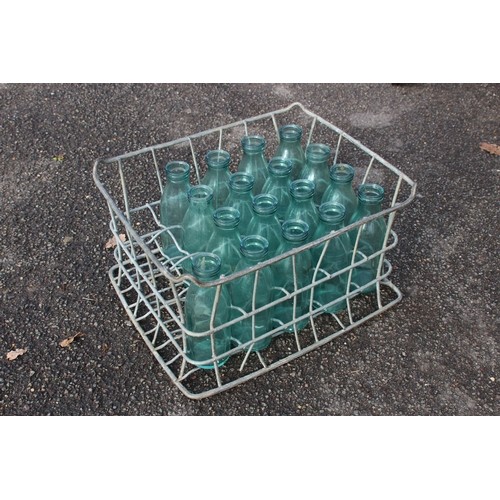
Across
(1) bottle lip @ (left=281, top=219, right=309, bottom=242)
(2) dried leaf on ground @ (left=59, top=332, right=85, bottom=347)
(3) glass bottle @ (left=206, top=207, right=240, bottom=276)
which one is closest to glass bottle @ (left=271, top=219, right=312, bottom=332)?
(1) bottle lip @ (left=281, top=219, right=309, bottom=242)

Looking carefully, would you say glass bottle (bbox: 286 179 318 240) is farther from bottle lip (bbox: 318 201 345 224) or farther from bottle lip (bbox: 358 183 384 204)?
bottle lip (bbox: 358 183 384 204)

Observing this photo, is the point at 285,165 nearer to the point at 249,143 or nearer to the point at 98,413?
the point at 249,143

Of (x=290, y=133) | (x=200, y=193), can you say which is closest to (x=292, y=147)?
(x=290, y=133)

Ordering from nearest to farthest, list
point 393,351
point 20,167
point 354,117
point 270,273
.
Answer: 1. point 270,273
2. point 393,351
3. point 20,167
4. point 354,117

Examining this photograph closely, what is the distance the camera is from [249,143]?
1.81 m

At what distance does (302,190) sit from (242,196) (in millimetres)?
165

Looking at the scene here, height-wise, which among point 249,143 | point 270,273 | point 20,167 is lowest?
point 20,167

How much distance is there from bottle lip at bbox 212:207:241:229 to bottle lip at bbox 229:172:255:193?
0.09m

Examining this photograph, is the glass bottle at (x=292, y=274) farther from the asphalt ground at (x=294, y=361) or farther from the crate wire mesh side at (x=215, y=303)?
the asphalt ground at (x=294, y=361)

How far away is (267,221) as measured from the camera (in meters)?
1.59

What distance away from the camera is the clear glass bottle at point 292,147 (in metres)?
1.84

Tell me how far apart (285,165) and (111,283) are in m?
0.70

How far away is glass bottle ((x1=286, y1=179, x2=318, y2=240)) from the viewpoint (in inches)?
63.7
